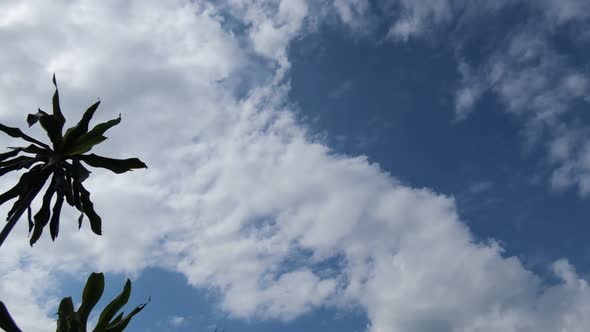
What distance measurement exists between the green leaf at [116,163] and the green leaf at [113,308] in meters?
2.83

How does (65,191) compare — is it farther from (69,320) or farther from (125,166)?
(69,320)

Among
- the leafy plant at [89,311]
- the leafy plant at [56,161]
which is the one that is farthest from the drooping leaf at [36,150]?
the leafy plant at [89,311]

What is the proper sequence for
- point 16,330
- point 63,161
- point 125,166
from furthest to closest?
1. point 125,166
2. point 63,161
3. point 16,330

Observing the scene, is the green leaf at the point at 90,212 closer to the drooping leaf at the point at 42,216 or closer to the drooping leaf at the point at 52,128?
the drooping leaf at the point at 42,216

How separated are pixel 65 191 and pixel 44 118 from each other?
172 cm

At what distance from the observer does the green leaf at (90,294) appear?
10.6m

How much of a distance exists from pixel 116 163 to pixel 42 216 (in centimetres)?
220

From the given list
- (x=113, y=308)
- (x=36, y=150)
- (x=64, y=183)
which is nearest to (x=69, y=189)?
(x=64, y=183)

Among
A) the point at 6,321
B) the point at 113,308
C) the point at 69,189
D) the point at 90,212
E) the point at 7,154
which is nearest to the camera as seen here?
the point at 6,321

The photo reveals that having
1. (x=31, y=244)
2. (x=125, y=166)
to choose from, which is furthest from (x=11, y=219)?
(x=125, y=166)

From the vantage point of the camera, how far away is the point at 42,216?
35.4 feet

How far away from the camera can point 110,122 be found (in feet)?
33.8

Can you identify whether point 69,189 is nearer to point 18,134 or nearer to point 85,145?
point 85,145

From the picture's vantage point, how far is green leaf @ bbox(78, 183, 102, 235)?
10820 millimetres
